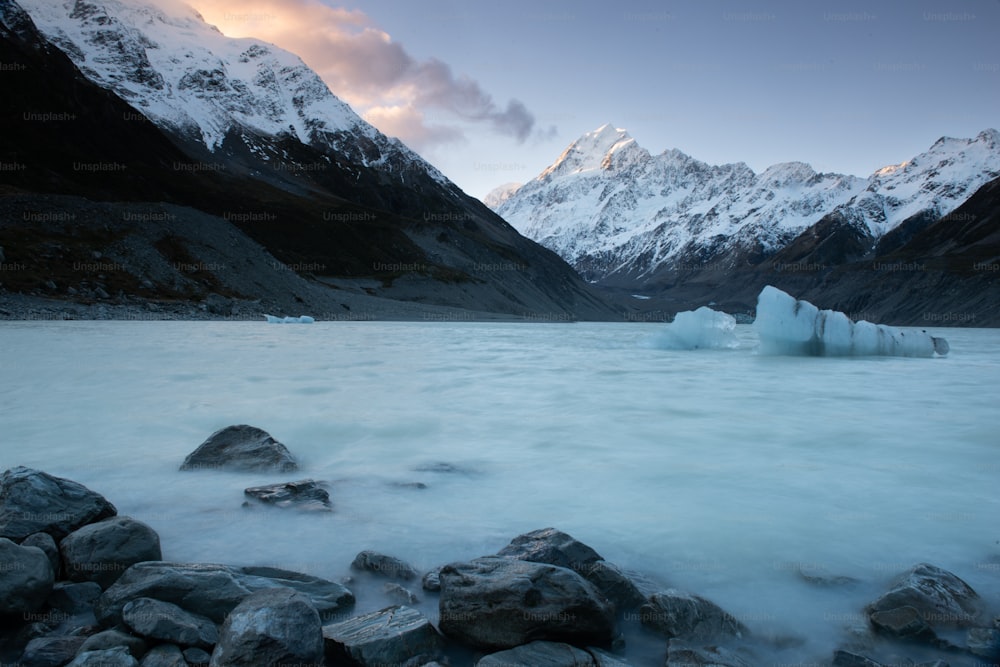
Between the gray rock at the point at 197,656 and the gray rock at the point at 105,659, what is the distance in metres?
0.24

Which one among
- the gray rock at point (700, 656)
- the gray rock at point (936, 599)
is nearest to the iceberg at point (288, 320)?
the gray rock at point (700, 656)

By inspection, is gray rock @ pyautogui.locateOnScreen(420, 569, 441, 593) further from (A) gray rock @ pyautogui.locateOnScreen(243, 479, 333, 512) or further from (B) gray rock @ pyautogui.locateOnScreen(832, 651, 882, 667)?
(B) gray rock @ pyautogui.locateOnScreen(832, 651, 882, 667)

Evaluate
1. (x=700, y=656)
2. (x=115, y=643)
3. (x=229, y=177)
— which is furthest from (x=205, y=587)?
(x=229, y=177)

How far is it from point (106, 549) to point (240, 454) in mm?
2830

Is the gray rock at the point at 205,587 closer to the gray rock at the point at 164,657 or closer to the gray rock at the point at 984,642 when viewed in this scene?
the gray rock at the point at 164,657

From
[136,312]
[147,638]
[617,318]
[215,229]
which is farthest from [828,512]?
[617,318]

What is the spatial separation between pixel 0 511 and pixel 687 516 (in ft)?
17.8

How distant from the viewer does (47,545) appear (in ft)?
13.8

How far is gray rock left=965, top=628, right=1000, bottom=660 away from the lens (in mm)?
3545

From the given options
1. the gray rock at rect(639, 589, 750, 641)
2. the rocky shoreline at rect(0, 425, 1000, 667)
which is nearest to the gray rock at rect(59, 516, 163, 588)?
the rocky shoreline at rect(0, 425, 1000, 667)

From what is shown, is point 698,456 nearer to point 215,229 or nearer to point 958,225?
point 215,229

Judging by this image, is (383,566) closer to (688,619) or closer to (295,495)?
(295,495)

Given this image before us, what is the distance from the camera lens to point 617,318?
445 ft

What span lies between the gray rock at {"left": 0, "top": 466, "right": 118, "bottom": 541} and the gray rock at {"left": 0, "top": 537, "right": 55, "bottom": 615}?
57 cm
